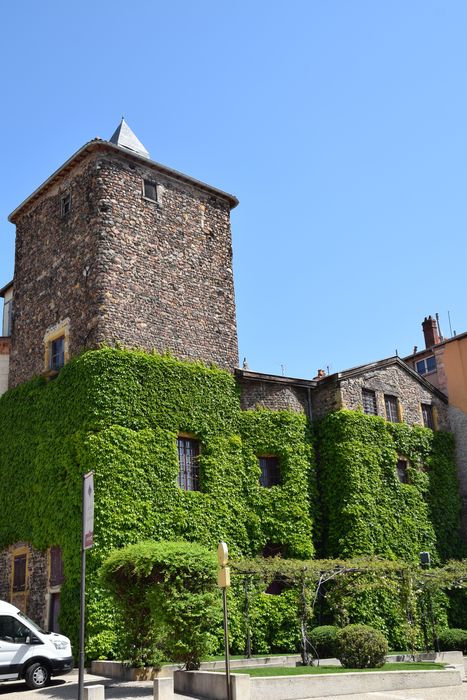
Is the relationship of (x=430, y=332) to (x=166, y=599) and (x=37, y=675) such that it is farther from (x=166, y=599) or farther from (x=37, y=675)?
(x=37, y=675)

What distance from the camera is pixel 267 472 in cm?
2581

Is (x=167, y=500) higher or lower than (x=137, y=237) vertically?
lower

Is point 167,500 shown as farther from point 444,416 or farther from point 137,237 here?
point 444,416

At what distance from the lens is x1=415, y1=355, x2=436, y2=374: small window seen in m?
34.8

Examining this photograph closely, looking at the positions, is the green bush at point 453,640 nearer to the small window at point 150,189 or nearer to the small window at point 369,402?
the small window at point 369,402

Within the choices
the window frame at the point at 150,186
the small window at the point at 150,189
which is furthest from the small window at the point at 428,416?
the small window at the point at 150,189

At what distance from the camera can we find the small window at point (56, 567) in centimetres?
2167

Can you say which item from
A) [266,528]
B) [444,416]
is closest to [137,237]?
[266,528]

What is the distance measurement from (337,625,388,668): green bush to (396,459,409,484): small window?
34.1 ft

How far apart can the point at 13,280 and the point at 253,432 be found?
11.0 meters

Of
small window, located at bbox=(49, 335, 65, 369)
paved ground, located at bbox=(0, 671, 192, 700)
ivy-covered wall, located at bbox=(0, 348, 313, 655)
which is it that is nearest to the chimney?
ivy-covered wall, located at bbox=(0, 348, 313, 655)

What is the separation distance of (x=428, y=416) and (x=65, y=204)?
1671 cm

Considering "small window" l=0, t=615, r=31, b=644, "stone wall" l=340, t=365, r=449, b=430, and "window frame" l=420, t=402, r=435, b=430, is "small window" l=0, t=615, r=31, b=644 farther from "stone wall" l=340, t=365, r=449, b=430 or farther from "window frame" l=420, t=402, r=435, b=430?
"window frame" l=420, t=402, r=435, b=430

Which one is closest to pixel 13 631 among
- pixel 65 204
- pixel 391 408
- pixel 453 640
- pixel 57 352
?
pixel 57 352
